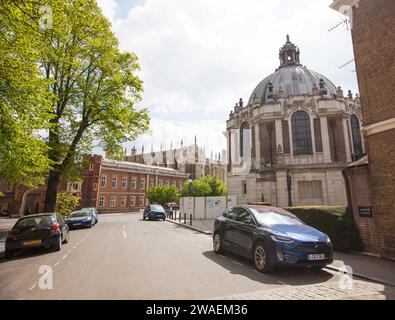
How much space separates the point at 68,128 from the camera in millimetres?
16828

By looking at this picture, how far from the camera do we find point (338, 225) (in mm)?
8930

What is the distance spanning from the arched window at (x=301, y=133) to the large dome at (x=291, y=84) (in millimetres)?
3004

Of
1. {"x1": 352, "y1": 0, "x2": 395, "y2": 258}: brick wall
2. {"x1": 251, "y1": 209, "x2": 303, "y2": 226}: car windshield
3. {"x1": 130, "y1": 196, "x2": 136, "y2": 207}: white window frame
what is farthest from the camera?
{"x1": 130, "y1": 196, "x2": 136, "y2": 207}: white window frame

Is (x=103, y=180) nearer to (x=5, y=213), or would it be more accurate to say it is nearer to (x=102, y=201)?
(x=102, y=201)

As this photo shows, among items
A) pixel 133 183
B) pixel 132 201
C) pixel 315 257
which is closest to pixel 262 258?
pixel 315 257

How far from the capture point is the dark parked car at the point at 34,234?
844 centimetres

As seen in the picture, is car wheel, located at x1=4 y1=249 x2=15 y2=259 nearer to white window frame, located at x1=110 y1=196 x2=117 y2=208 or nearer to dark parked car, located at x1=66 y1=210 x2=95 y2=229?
dark parked car, located at x1=66 y1=210 x2=95 y2=229

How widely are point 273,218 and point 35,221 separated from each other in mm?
8657

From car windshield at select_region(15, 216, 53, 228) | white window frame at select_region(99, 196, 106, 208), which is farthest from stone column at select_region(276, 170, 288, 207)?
white window frame at select_region(99, 196, 106, 208)

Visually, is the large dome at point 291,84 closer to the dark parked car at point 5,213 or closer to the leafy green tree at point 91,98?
the leafy green tree at point 91,98

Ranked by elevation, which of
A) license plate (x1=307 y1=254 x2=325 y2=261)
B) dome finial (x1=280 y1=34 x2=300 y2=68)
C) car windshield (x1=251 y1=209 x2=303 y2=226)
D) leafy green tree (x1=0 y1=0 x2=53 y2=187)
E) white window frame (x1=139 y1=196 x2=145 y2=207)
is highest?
dome finial (x1=280 y1=34 x2=300 y2=68)

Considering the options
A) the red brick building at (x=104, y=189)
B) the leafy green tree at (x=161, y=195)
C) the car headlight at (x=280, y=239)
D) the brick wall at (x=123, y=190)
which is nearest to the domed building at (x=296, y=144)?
the car headlight at (x=280, y=239)

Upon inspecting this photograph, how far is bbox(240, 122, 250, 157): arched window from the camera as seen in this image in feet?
105
